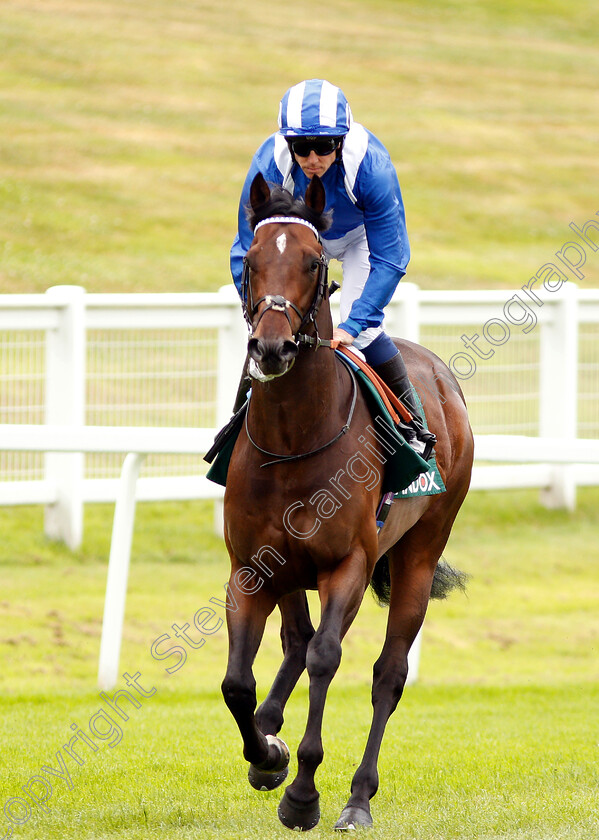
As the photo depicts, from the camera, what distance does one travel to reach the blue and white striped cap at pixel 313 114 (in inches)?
165

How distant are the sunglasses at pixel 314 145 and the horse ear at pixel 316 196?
0.58ft

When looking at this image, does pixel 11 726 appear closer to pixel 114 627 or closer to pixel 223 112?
pixel 114 627

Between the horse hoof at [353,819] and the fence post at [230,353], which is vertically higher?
the fence post at [230,353]

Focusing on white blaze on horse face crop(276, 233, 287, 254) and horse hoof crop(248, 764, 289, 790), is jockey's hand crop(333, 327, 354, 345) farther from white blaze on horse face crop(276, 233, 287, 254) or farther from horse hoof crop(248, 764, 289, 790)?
horse hoof crop(248, 764, 289, 790)

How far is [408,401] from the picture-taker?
16.0 feet

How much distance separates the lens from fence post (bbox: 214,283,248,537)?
8.71 m

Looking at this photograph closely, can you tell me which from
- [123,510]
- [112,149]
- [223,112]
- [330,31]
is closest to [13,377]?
[123,510]

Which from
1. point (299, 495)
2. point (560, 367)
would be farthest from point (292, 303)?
point (560, 367)

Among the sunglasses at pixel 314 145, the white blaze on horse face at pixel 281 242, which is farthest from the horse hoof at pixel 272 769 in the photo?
the sunglasses at pixel 314 145

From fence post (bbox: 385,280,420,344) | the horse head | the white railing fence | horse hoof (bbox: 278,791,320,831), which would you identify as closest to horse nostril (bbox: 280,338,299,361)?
the horse head

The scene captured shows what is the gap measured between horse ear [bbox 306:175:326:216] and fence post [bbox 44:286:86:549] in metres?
4.11

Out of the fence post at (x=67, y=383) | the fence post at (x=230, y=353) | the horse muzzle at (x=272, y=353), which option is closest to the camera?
the horse muzzle at (x=272, y=353)

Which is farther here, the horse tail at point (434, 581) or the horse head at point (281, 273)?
the horse tail at point (434, 581)

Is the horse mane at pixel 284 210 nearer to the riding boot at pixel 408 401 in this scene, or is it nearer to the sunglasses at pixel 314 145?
the sunglasses at pixel 314 145
